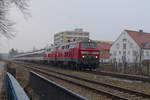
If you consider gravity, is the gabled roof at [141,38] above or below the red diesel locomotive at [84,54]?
above

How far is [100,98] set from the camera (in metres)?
9.06

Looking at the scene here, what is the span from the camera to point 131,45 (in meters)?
59.5

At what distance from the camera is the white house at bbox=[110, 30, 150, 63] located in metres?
56.5

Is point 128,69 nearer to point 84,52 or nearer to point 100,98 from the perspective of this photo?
point 84,52

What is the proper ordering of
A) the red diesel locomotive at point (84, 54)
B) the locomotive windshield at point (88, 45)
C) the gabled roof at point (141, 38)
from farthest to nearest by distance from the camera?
1. the gabled roof at point (141, 38)
2. the locomotive windshield at point (88, 45)
3. the red diesel locomotive at point (84, 54)

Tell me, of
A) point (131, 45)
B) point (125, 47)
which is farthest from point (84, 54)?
point (125, 47)

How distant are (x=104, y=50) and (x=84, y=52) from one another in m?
58.0

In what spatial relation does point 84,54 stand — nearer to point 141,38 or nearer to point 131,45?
point 131,45

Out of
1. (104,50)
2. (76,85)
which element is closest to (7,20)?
(76,85)

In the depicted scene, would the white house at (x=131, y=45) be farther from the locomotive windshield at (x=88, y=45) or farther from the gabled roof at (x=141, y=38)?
the locomotive windshield at (x=88, y=45)

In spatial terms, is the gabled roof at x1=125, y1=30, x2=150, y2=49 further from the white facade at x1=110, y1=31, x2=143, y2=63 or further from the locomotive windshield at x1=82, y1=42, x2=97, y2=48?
the locomotive windshield at x1=82, y1=42, x2=97, y2=48

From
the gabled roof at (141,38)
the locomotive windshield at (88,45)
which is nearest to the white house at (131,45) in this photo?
the gabled roof at (141,38)

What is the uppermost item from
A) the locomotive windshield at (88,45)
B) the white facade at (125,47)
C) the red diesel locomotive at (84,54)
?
the white facade at (125,47)

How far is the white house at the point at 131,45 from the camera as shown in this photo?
185 feet
